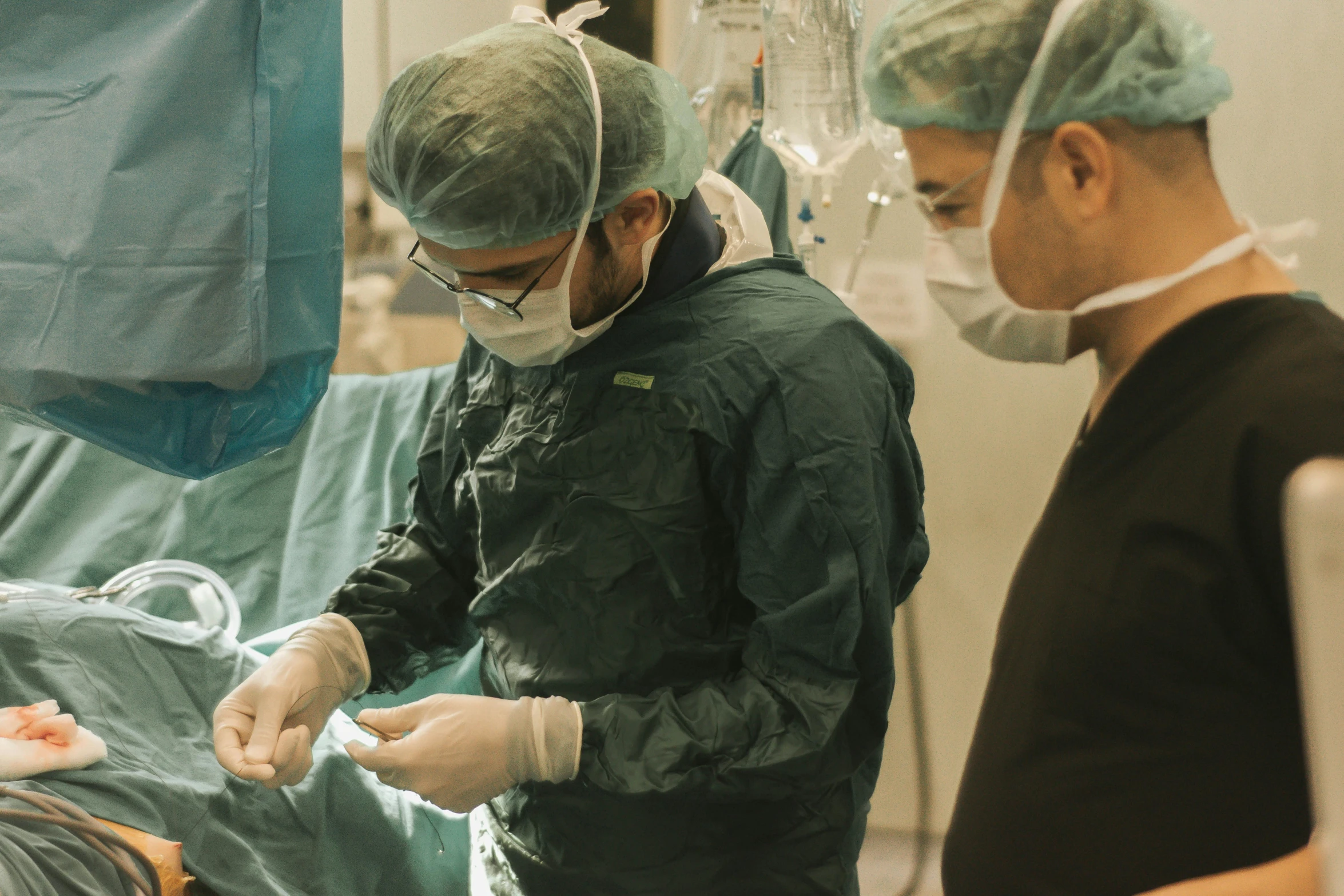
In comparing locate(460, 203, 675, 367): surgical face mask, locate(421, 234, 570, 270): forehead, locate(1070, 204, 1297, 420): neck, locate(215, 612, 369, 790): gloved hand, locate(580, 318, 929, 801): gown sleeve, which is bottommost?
locate(215, 612, 369, 790): gloved hand

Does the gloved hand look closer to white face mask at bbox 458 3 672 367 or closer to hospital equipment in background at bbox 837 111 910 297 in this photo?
white face mask at bbox 458 3 672 367

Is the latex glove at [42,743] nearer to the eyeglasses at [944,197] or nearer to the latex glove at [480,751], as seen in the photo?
the latex glove at [480,751]

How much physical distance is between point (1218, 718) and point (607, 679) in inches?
24.4

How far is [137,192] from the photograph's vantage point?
100cm

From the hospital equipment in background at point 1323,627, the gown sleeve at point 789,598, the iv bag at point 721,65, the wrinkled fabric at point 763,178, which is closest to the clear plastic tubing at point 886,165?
the wrinkled fabric at point 763,178

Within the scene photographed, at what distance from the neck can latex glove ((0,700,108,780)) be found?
3.99ft

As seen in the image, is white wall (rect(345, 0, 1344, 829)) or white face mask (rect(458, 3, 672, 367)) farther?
white wall (rect(345, 0, 1344, 829))

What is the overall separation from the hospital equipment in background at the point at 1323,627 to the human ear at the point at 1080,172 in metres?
0.40

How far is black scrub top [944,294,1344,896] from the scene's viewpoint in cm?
70

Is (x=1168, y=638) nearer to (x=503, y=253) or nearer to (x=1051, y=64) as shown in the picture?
(x=1051, y=64)

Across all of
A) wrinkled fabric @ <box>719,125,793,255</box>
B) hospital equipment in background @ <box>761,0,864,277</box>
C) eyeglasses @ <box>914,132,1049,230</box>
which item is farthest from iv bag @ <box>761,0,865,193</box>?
eyeglasses @ <box>914,132,1049,230</box>

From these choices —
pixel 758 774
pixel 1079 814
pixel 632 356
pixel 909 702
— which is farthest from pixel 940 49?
pixel 909 702

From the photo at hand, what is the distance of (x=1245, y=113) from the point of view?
181 centimetres

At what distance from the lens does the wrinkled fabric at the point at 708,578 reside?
1087 mm
